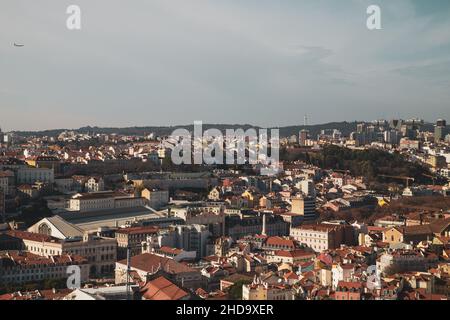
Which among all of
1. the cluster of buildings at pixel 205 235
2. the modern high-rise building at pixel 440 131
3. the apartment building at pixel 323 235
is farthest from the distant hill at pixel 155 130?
the apartment building at pixel 323 235

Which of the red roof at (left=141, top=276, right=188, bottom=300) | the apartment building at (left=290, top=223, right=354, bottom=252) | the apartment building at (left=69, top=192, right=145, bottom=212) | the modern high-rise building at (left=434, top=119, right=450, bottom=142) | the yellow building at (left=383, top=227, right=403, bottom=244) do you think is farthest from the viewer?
the modern high-rise building at (left=434, top=119, right=450, bottom=142)

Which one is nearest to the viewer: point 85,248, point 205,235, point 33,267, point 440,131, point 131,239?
point 33,267

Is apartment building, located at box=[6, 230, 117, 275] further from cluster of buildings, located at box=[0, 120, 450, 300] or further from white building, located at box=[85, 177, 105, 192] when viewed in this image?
white building, located at box=[85, 177, 105, 192]

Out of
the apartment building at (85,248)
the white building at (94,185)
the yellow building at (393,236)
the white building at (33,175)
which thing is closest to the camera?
the apartment building at (85,248)

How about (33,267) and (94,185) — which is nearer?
(33,267)

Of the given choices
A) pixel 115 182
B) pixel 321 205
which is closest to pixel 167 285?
pixel 321 205

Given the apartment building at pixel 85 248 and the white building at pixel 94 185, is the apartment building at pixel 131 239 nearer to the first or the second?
the apartment building at pixel 85 248

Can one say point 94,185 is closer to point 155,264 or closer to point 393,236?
point 393,236

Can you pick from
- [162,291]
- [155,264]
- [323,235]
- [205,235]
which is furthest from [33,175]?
[162,291]

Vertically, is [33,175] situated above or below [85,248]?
above

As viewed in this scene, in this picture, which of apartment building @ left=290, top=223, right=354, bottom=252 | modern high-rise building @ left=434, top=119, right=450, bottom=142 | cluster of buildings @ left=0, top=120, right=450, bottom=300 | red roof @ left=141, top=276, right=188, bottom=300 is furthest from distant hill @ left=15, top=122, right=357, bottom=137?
red roof @ left=141, top=276, right=188, bottom=300
